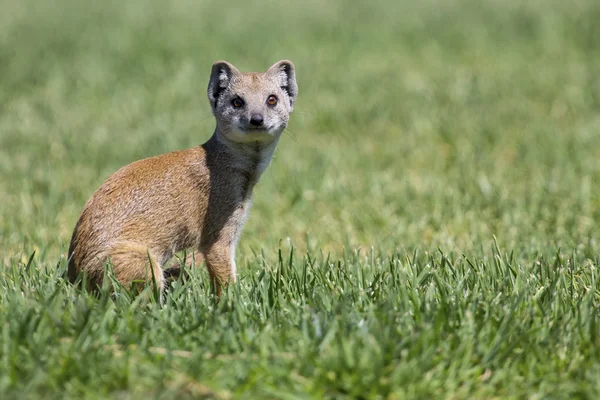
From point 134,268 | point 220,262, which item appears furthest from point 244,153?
point 134,268

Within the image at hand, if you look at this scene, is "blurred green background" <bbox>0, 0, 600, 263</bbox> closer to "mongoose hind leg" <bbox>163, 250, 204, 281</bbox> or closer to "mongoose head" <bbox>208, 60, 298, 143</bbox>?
"mongoose hind leg" <bbox>163, 250, 204, 281</bbox>

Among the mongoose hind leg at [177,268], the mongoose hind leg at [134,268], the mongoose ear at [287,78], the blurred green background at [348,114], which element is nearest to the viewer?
the mongoose hind leg at [134,268]

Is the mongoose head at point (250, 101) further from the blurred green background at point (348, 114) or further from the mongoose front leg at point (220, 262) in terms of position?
the blurred green background at point (348, 114)

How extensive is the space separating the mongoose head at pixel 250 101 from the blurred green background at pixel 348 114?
1.16m

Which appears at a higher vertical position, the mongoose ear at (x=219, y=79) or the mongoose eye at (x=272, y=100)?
the mongoose ear at (x=219, y=79)

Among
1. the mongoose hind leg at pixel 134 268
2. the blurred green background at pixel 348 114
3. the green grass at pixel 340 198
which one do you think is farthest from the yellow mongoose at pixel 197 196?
the blurred green background at pixel 348 114

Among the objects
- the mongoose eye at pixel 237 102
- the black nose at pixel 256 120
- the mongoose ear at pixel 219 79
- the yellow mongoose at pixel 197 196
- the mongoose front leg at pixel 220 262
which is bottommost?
the mongoose front leg at pixel 220 262

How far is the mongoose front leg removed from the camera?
14.4 feet

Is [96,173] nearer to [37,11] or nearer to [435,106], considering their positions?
[435,106]

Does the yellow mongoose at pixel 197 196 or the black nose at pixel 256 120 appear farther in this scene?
the black nose at pixel 256 120

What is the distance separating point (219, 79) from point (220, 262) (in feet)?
3.51

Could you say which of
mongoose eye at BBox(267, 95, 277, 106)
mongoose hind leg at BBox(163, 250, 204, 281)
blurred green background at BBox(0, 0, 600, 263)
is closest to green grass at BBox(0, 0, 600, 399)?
blurred green background at BBox(0, 0, 600, 263)

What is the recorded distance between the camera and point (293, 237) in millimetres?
6039

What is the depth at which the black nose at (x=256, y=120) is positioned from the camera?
4.33 m
